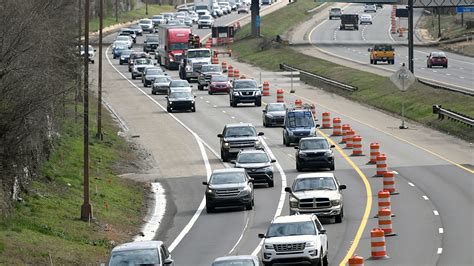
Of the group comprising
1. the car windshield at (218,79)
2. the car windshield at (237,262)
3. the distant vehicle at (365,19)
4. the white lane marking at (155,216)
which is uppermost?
the distant vehicle at (365,19)

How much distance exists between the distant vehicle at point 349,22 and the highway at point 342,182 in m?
79.9

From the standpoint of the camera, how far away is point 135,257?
3016cm

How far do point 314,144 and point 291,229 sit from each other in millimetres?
20367

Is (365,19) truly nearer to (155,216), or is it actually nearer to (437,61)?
(437,61)

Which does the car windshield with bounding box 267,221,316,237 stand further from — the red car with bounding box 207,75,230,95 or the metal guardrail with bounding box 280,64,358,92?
the red car with bounding box 207,75,230,95

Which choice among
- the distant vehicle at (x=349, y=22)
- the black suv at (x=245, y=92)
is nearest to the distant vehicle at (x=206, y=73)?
the black suv at (x=245, y=92)

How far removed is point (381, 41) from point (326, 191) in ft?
366

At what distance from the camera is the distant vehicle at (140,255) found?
30.0 metres

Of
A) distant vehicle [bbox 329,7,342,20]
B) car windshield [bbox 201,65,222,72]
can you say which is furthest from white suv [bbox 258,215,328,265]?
distant vehicle [bbox 329,7,342,20]

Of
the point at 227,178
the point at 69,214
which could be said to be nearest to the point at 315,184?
the point at 227,178

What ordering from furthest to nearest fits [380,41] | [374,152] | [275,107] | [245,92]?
[380,41], [245,92], [275,107], [374,152]

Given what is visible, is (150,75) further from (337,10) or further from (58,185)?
(337,10)

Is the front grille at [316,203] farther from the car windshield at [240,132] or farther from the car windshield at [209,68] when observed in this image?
the car windshield at [209,68]

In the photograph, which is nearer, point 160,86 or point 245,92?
point 245,92
